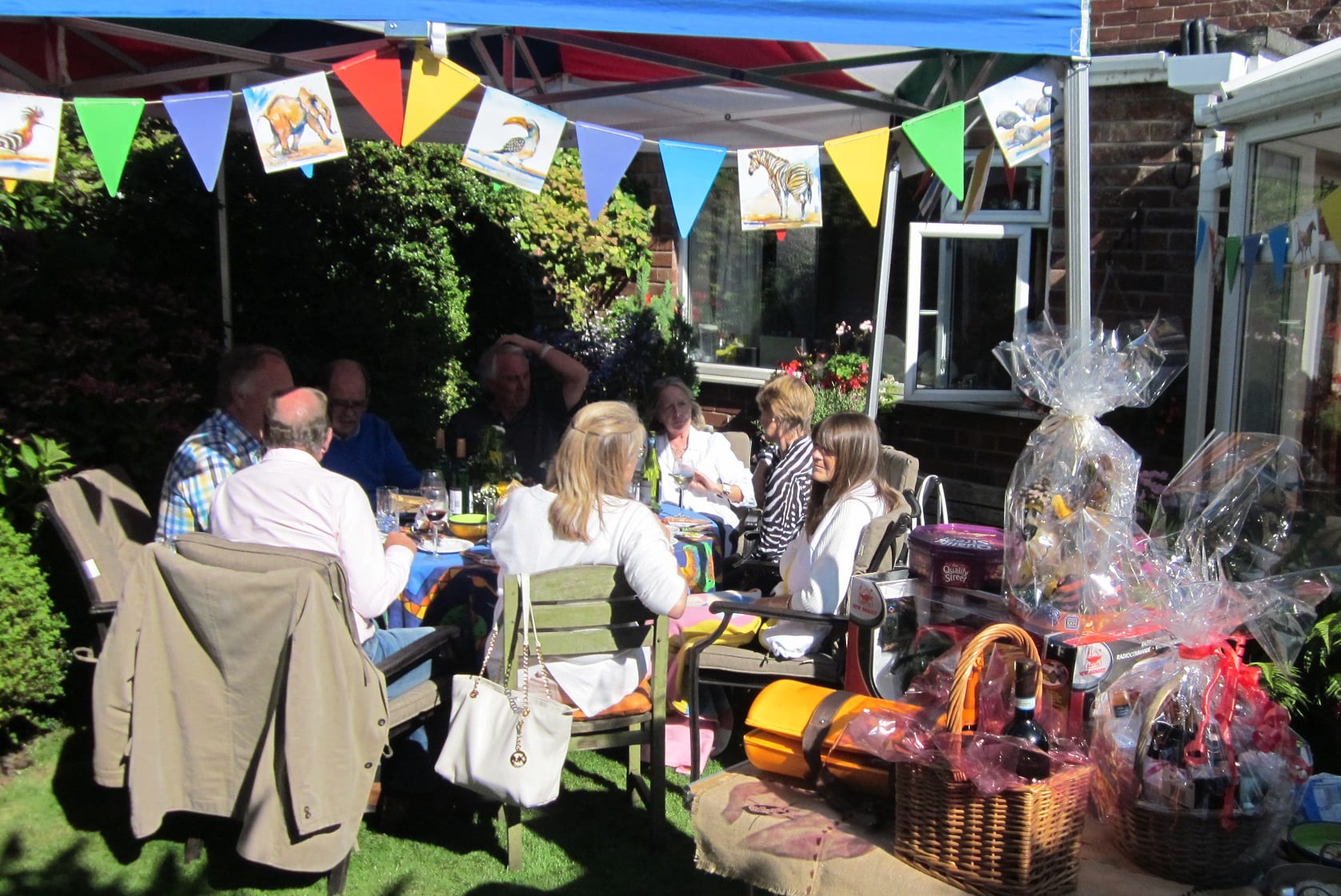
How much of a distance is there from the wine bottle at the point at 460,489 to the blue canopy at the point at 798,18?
69.8 inches

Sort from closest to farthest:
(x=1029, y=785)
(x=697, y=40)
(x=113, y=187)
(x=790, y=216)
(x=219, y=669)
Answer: (x=1029, y=785), (x=219, y=669), (x=113, y=187), (x=790, y=216), (x=697, y=40)

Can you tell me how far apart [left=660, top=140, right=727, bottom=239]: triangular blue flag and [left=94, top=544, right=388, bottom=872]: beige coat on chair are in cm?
176

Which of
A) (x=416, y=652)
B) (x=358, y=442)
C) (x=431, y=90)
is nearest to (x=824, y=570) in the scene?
(x=416, y=652)

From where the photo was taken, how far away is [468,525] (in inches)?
161

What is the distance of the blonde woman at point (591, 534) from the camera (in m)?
3.18

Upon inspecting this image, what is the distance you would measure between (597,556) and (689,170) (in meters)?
1.40

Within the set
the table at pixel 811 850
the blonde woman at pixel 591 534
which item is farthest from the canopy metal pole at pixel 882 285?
the table at pixel 811 850

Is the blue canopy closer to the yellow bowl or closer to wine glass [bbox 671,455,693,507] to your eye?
the yellow bowl

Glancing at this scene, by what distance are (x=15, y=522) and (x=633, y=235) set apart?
16.5 ft

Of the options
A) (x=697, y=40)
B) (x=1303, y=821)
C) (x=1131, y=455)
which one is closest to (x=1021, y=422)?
(x=697, y=40)

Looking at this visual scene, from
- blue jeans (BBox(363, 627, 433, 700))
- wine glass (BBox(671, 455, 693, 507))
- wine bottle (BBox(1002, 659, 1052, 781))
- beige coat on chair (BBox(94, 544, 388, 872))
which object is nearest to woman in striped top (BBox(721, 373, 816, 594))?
wine glass (BBox(671, 455, 693, 507))

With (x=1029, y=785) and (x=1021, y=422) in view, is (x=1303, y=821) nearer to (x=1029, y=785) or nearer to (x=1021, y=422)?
(x=1029, y=785)

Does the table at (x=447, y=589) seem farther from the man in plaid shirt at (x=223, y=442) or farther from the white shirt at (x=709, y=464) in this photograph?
the white shirt at (x=709, y=464)

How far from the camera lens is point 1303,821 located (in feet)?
7.47
